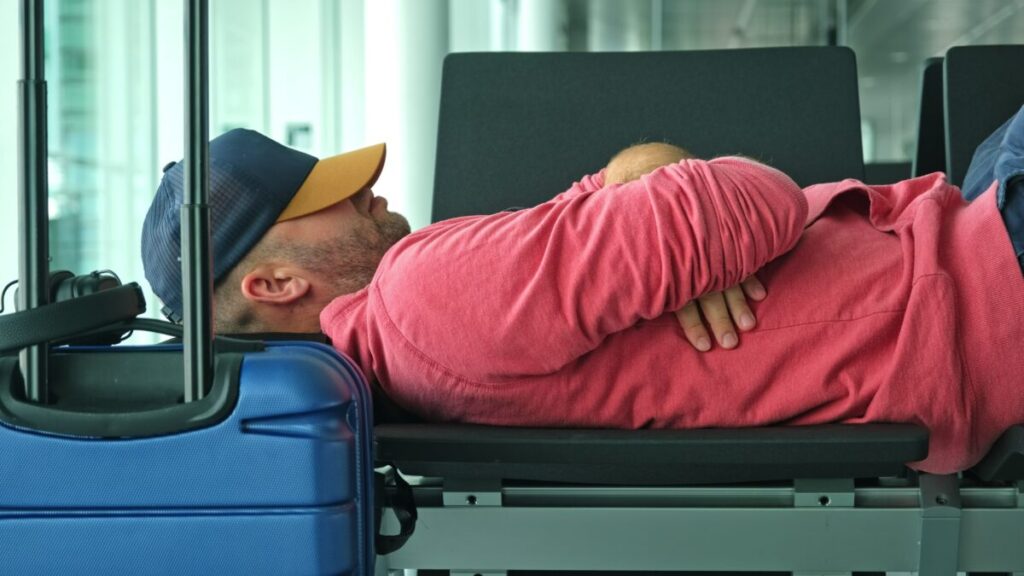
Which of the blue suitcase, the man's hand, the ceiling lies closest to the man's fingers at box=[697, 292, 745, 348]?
the man's hand

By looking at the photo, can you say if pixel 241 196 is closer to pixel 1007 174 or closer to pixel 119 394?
pixel 119 394

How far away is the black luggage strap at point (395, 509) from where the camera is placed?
1016mm

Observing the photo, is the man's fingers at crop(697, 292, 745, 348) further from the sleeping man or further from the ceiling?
the ceiling

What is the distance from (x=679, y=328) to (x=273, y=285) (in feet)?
1.68

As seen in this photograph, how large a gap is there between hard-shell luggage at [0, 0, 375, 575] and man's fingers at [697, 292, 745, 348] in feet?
1.29

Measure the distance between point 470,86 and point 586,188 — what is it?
0.44m

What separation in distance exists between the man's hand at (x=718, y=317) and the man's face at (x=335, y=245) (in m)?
0.43

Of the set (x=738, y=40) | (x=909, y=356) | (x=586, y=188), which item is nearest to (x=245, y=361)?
(x=909, y=356)

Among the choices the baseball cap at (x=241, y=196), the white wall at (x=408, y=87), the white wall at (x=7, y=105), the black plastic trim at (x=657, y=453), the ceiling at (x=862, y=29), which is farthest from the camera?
the ceiling at (x=862, y=29)

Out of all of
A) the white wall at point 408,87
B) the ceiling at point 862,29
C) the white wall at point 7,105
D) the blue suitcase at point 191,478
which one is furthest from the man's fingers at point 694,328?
the ceiling at point 862,29

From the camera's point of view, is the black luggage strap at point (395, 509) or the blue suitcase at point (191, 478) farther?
the black luggage strap at point (395, 509)

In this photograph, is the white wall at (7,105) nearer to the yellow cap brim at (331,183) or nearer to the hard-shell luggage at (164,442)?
the yellow cap brim at (331,183)

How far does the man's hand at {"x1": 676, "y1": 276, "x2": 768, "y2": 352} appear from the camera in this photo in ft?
3.59

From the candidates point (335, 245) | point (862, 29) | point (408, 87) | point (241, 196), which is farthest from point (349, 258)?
point (862, 29)
